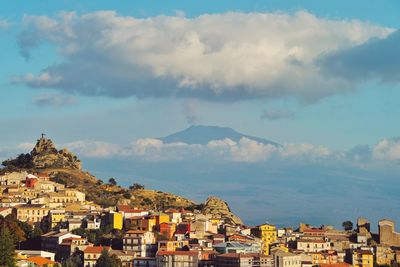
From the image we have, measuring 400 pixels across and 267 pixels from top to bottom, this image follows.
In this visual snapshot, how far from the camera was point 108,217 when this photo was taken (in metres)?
81.4

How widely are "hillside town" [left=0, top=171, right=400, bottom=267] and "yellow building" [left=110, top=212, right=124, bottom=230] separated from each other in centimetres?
11

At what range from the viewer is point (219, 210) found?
342 ft

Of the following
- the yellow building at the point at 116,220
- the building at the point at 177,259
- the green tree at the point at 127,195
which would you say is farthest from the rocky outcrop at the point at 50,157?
the building at the point at 177,259

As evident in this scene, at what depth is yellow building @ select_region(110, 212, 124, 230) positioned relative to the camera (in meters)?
80.8

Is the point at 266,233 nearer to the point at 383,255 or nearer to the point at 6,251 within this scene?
the point at 383,255

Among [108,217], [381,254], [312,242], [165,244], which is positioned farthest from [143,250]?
[381,254]

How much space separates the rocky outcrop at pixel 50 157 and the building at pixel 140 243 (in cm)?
3766

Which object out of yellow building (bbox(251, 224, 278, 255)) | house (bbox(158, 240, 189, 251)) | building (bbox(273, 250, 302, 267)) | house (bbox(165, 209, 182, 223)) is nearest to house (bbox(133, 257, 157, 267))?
house (bbox(158, 240, 189, 251))

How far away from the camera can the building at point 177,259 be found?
72188 mm

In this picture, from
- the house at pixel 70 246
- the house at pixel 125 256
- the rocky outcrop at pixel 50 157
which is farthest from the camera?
the rocky outcrop at pixel 50 157

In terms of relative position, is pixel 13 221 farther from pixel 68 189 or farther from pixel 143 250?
pixel 68 189

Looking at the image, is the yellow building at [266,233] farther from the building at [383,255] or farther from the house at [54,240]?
the house at [54,240]

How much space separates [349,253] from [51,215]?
102 ft

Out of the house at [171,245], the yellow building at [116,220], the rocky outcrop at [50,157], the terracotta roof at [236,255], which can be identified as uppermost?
the rocky outcrop at [50,157]
